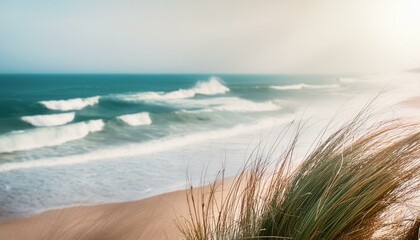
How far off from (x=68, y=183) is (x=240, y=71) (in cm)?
333

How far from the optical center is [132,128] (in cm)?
588

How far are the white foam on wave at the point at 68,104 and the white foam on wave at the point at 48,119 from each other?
0.71m

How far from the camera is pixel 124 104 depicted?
791 cm

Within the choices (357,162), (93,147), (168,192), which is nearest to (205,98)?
(93,147)

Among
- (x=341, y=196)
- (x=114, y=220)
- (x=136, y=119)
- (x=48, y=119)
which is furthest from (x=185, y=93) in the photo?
(x=341, y=196)

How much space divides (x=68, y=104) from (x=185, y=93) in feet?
9.66

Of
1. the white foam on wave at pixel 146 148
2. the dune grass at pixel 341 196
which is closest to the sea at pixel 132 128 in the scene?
the white foam on wave at pixel 146 148

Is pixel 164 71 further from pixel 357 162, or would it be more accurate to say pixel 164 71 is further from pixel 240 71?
pixel 357 162

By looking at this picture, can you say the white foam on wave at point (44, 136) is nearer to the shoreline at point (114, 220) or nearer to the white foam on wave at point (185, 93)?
the shoreline at point (114, 220)

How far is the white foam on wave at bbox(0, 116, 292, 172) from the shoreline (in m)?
1.25

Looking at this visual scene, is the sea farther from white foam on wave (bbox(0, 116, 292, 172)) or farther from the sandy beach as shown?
the sandy beach

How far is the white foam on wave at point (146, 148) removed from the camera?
153 inches

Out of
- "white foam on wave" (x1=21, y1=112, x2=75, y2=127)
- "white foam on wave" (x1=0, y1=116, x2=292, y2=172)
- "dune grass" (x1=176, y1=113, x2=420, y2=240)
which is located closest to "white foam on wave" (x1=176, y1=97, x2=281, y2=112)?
"white foam on wave" (x1=0, y1=116, x2=292, y2=172)

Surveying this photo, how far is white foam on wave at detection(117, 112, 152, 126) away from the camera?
20.6ft
